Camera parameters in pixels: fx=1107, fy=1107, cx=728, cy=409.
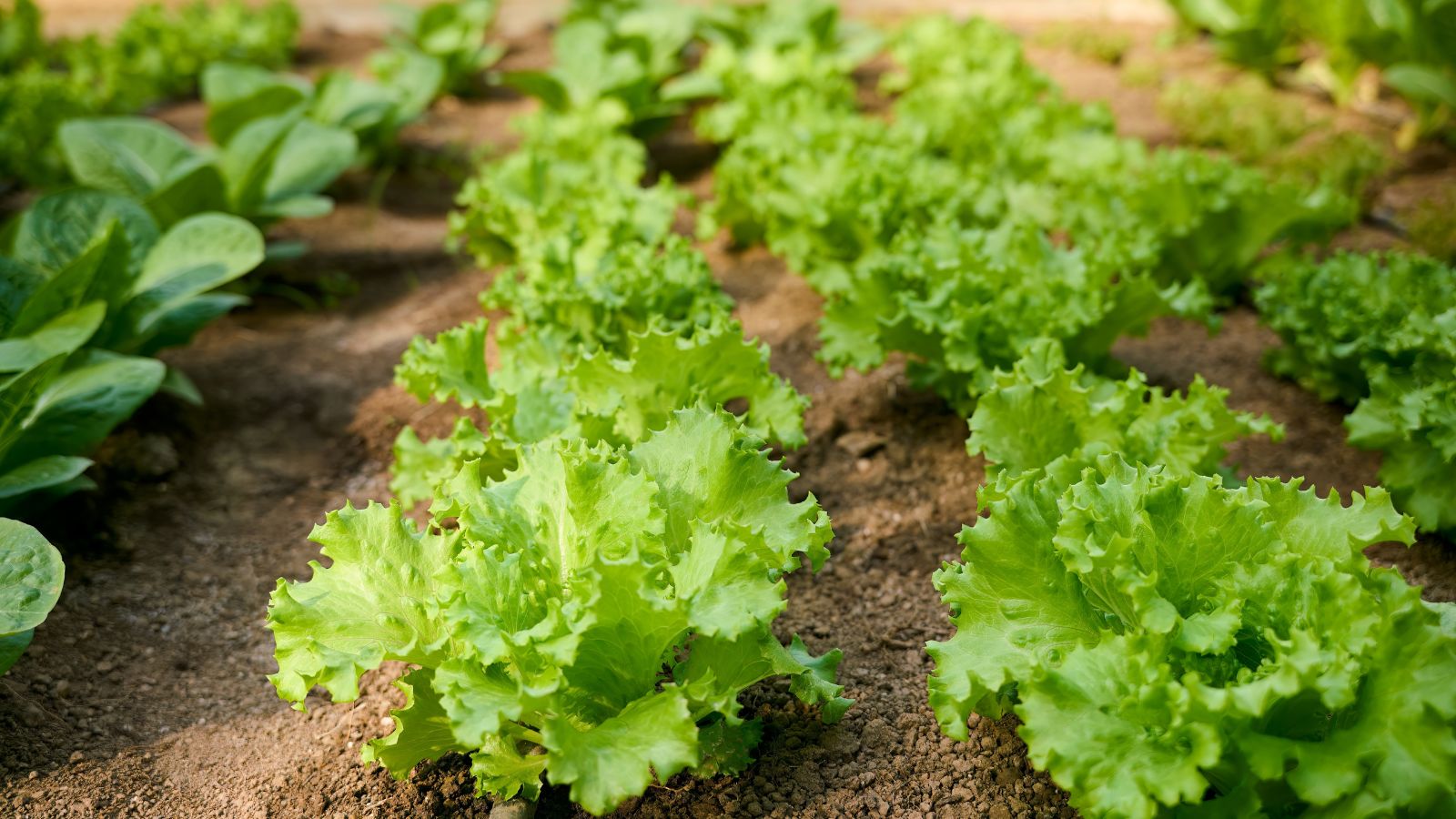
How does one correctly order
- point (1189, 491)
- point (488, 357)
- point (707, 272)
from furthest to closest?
1. point (488, 357)
2. point (707, 272)
3. point (1189, 491)

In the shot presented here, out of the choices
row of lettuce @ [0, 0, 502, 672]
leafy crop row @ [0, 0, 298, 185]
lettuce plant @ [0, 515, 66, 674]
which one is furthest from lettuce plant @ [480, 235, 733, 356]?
leafy crop row @ [0, 0, 298, 185]

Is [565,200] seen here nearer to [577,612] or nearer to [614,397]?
[614,397]

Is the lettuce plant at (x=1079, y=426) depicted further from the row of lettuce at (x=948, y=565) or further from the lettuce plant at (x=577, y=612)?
the lettuce plant at (x=577, y=612)

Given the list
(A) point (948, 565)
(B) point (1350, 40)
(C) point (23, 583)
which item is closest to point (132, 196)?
(C) point (23, 583)

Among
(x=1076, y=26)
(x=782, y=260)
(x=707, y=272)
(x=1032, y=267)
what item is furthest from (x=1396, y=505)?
(x=1076, y=26)

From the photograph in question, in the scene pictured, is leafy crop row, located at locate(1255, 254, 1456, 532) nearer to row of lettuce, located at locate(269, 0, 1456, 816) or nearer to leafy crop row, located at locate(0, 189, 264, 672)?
row of lettuce, located at locate(269, 0, 1456, 816)

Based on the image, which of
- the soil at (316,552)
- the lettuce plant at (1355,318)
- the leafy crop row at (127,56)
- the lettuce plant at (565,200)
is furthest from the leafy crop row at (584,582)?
the leafy crop row at (127,56)

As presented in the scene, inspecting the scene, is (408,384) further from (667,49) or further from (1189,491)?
(667,49)
